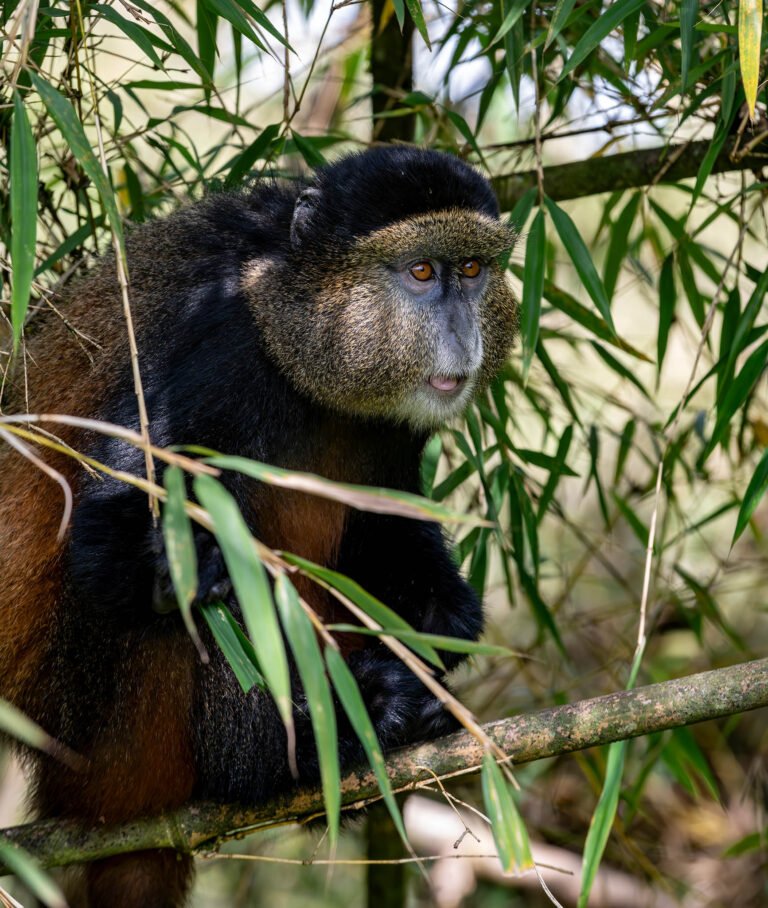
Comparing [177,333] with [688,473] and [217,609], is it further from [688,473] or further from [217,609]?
[688,473]

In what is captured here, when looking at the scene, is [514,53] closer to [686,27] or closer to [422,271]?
[686,27]

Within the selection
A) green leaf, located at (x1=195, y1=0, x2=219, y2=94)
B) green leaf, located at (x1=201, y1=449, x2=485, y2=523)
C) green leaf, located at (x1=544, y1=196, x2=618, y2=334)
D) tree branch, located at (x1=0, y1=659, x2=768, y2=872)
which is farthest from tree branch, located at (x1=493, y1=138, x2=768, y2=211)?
green leaf, located at (x1=201, y1=449, x2=485, y2=523)

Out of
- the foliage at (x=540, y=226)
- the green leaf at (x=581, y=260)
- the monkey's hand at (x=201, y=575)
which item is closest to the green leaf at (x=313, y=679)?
the foliage at (x=540, y=226)

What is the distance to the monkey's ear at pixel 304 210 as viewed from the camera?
3863 mm

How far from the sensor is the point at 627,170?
4.82 meters

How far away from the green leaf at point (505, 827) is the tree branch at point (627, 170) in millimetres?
2929

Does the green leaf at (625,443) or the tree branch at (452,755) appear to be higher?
the green leaf at (625,443)

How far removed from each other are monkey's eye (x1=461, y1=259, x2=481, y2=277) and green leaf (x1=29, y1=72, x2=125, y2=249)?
1.49 m

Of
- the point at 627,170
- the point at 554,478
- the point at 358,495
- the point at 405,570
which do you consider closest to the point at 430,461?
the point at 554,478

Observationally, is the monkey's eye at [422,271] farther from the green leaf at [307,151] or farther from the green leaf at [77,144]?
the green leaf at [77,144]

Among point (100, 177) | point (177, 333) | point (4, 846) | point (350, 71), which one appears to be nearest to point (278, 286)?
point (177, 333)

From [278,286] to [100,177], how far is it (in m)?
1.25

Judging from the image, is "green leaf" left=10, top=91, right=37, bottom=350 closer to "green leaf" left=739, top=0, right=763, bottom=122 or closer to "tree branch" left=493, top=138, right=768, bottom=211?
"green leaf" left=739, top=0, right=763, bottom=122

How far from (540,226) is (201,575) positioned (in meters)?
1.67
